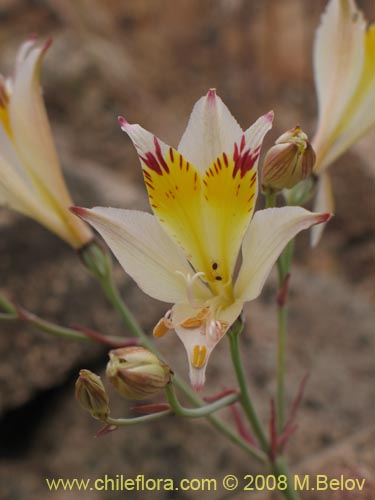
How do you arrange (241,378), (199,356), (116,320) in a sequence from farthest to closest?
(116,320) < (241,378) < (199,356)

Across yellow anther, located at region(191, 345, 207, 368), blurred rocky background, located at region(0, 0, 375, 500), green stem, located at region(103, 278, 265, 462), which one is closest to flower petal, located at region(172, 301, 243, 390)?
yellow anther, located at region(191, 345, 207, 368)

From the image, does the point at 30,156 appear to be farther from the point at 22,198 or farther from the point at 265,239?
the point at 265,239

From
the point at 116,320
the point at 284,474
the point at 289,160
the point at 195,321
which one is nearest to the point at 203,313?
the point at 195,321

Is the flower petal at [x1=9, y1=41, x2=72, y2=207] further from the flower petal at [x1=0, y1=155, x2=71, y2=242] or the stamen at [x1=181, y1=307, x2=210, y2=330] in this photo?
the stamen at [x1=181, y1=307, x2=210, y2=330]

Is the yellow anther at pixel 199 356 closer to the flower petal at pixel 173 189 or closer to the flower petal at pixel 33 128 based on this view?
the flower petal at pixel 173 189

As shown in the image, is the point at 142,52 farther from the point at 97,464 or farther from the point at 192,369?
the point at 192,369

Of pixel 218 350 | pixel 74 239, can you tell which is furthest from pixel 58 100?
pixel 74 239

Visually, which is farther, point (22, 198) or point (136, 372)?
point (22, 198)
